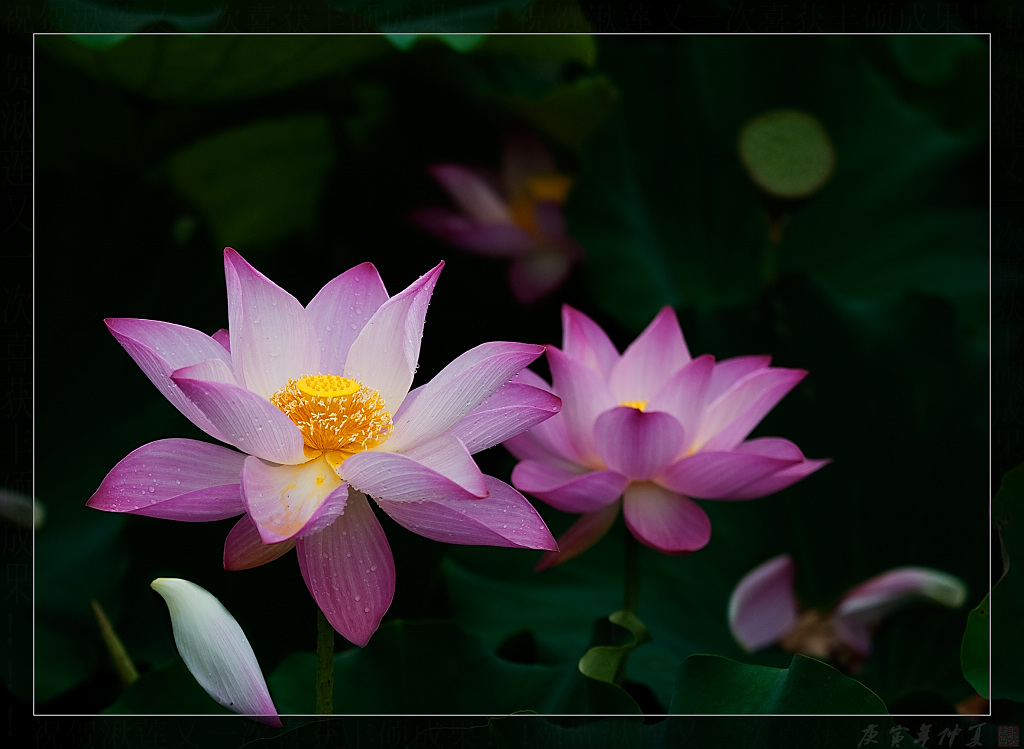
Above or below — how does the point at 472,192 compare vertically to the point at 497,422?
above

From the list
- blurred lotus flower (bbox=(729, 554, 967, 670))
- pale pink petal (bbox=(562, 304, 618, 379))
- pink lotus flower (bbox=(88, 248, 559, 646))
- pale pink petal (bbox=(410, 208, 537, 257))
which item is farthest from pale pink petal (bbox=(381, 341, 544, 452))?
pale pink petal (bbox=(410, 208, 537, 257))

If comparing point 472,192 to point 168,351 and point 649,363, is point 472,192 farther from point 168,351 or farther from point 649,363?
point 168,351

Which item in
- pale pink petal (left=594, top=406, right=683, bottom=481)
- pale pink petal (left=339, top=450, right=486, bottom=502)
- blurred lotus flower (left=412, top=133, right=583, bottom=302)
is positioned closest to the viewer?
pale pink petal (left=339, top=450, right=486, bottom=502)

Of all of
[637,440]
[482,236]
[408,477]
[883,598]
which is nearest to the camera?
[408,477]

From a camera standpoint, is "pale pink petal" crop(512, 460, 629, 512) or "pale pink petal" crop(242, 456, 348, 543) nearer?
"pale pink petal" crop(242, 456, 348, 543)

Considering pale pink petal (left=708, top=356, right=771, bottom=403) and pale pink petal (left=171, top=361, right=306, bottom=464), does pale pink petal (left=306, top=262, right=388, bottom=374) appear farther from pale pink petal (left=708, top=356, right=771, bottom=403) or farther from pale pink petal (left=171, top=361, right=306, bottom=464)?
pale pink petal (left=708, top=356, right=771, bottom=403)

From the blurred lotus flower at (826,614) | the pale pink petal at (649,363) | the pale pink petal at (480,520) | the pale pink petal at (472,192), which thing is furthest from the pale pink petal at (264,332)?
the pale pink petal at (472,192)

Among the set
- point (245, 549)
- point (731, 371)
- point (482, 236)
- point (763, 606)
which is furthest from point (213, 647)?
point (482, 236)
